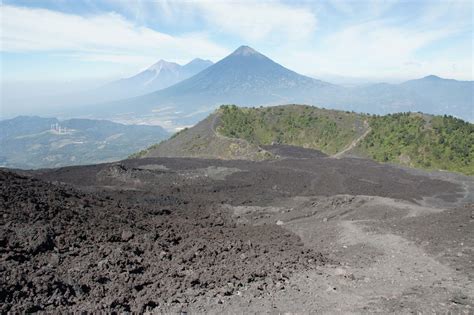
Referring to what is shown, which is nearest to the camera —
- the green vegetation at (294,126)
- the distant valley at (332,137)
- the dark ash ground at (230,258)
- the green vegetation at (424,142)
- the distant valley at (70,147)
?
the dark ash ground at (230,258)

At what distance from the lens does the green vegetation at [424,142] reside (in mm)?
42094

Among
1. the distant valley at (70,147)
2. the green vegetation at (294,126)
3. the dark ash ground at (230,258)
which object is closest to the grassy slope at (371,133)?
the green vegetation at (294,126)

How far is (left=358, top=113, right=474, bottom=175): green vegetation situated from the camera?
138 feet

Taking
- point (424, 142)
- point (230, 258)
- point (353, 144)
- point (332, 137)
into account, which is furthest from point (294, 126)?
point (230, 258)

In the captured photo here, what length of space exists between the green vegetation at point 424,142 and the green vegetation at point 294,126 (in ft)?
→ 16.5

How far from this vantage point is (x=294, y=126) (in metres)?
60.8

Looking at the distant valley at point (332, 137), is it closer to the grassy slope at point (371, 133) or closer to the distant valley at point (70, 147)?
the grassy slope at point (371, 133)

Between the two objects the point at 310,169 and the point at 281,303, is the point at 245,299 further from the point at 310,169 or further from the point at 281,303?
the point at 310,169

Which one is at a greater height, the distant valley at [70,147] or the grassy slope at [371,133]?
the grassy slope at [371,133]

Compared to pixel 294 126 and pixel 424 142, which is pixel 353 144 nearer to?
pixel 424 142

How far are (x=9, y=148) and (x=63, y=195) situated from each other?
17647 centimetres

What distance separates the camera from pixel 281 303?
7.54 metres

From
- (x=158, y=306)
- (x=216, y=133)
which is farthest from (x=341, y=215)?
(x=216, y=133)

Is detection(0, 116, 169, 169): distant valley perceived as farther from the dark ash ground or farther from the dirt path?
the dark ash ground
